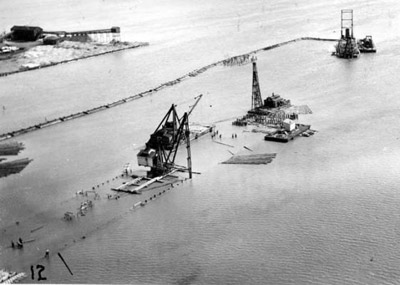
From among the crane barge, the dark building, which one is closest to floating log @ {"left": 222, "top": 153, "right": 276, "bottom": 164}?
the crane barge

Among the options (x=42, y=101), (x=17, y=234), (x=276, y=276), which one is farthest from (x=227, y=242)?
(x=42, y=101)

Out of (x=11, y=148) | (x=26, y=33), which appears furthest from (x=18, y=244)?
(x=26, y=33)

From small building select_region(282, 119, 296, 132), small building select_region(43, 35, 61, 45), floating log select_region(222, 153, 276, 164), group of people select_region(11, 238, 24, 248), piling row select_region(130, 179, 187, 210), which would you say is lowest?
group of people select_region(11, 238, 24, 248)

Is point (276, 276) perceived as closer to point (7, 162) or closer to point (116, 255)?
point (116, 255)

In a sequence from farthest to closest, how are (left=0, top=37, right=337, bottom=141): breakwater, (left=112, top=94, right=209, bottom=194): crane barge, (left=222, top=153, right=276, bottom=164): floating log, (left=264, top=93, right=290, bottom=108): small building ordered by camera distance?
1. (left=264, top=93, right=290, bottom=108): small building
2. (left=0, top=37, right=337, bottom=141): breakwater
3. (left=222, top=153, right=276, bottom=164): floating log
4. (left=112, top=94, right=209, bottom=194): crane barge

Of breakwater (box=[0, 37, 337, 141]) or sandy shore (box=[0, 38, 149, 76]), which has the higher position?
sandy shore (box=[0, 38, 149, 76])

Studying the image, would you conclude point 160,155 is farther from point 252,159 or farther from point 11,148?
point 11,148

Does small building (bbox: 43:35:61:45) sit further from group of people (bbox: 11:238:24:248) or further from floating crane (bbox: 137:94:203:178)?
group of people (bbox: 11:238:24:248)
